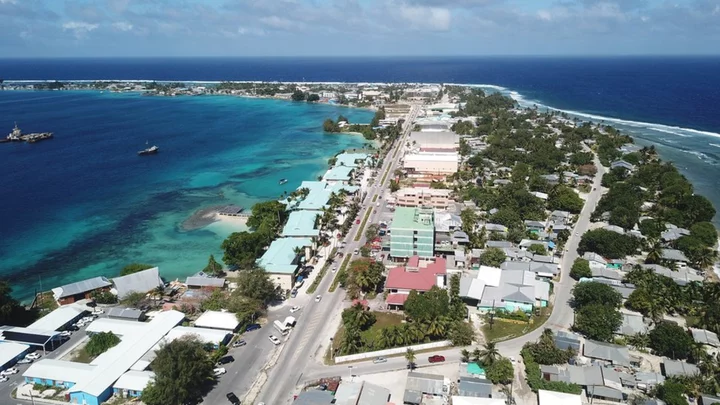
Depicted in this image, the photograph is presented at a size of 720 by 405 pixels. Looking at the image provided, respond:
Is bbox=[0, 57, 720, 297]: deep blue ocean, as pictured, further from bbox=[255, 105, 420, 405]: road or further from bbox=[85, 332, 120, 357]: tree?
bbox=[255, 105, 420, 405]: road

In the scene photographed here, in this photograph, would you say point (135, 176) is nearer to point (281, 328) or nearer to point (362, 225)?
point (362, 225)

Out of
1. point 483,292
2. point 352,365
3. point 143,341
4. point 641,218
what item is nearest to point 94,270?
point 143,341

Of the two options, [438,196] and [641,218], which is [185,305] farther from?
[641,218]

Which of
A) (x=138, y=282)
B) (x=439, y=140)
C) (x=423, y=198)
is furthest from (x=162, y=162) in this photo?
(x=423, y=198)

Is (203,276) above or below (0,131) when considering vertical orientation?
below


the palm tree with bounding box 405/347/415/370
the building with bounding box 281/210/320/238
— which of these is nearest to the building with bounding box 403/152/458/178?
the building with bounding box 281/210/320/238

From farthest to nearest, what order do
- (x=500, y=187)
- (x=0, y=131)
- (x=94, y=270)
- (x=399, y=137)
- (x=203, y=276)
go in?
(x=0, y=131), (x=399, y=137), (x=500, y=187), (x=94, y=270), (x=203, y=276)
